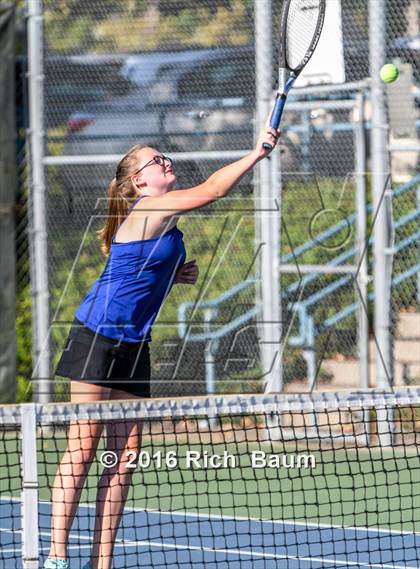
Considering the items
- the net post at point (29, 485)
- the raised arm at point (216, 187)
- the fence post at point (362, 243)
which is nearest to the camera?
the net post at point (29, 485)

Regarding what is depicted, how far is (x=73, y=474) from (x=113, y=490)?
0.14 meters

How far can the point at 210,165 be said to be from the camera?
8.55 metres

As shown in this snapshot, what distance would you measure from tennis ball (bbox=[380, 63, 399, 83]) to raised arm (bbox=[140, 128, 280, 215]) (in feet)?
11.5

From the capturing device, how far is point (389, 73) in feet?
25.4

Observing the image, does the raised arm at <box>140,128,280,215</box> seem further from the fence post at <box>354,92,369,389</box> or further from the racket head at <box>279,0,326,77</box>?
the fence post at <box>354,92,369,389</box>

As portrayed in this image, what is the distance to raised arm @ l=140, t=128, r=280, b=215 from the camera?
167 inches

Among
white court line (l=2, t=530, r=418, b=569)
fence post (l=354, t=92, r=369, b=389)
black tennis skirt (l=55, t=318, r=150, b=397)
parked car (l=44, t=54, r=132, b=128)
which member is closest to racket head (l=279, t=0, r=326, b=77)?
black tennis skirt (l=55, t=318, r=150, b=397)

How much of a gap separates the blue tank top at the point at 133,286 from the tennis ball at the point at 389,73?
3.58m

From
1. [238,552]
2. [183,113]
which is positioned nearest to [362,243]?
[183,113]

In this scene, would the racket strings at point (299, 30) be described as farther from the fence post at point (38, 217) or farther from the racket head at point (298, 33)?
the fence post at point (38, 217)

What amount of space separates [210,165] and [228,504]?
8.83ft

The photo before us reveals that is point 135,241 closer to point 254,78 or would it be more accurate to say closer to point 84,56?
point 254,78

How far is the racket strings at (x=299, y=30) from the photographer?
5.81 metres

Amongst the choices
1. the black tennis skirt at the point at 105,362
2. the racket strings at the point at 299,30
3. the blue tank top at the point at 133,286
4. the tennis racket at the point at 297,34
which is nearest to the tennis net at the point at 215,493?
the black tennis skirt at the point at 105,362
